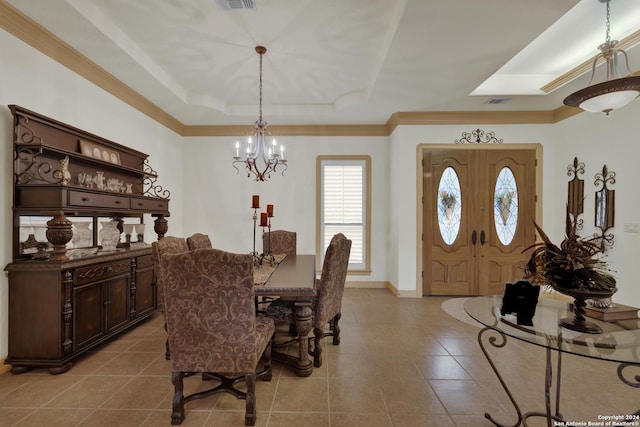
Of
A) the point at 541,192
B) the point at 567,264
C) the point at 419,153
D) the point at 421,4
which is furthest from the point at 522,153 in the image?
the point at 567,264

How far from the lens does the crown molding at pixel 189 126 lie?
96.9 inches

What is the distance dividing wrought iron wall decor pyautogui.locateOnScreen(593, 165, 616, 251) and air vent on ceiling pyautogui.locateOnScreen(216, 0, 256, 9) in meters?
4.51

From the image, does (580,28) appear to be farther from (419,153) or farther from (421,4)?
(419,153)

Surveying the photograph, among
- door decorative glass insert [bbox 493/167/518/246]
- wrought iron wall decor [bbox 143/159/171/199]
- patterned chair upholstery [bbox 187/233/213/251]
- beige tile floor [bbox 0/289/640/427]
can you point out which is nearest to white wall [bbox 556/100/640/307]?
door decorative glass insert [bbox 493/167/518/246]

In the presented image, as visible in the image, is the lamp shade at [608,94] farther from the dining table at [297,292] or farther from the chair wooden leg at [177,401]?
the chair wooden leg at [177,401]

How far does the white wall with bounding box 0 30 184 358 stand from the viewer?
231cm

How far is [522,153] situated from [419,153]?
162cm

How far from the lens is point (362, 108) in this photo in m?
4.41

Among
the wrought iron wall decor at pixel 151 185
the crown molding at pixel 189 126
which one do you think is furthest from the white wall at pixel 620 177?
the wrought iron wall decor at pixel 151 185

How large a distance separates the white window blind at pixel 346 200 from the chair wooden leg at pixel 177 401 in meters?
3.56

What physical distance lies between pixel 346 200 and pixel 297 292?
3327 millimetres

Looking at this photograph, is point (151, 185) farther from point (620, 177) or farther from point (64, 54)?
point (620, 177)

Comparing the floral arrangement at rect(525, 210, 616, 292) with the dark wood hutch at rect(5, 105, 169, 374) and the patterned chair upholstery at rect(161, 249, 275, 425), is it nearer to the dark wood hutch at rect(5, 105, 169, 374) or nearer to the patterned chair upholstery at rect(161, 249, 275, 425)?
the patterned chair upholstery at rect(161, 249, 275, 425)

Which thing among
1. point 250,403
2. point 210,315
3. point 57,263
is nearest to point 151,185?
point 57,263
